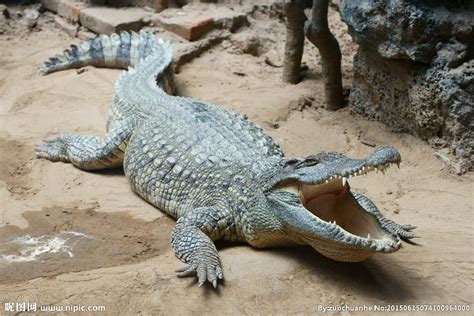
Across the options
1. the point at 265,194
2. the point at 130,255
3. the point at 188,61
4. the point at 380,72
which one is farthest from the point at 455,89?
the point at 188,61

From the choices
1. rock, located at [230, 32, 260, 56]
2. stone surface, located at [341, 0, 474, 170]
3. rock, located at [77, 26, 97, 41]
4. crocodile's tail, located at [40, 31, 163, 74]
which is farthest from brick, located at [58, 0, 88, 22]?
stone surface, located at [341, 0, 474, 170]

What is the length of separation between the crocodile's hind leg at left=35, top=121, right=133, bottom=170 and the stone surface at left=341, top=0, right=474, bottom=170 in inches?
82.3

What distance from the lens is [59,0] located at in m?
7.61

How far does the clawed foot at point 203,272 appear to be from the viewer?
3.01 meters

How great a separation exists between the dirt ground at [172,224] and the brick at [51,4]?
184 centimetres

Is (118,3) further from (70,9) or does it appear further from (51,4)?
(51,4)

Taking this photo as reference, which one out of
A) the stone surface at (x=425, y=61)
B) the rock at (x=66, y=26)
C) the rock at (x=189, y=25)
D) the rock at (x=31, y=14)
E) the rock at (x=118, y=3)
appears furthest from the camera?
the rock at (x=31, y=14)

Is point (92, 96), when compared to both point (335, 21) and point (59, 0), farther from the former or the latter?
point (335, 21)

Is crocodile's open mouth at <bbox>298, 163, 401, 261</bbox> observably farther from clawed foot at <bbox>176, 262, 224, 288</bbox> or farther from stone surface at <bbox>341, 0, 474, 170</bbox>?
stone surface at <bbox>341, 0, 474, 170</bbox>

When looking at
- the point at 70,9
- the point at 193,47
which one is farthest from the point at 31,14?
the point at 193,47

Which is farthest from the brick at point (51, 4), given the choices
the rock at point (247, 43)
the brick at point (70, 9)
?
the rock at point (247, 43)

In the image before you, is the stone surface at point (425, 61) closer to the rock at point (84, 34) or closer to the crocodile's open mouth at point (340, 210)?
the crocodile's open mouth at point (340, 210)

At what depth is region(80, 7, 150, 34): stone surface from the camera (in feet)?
22.7

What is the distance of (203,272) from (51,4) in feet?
19.3
